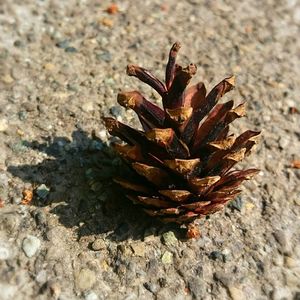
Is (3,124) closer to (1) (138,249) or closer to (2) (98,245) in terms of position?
(2) (98,245)

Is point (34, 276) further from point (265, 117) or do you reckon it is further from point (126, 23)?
point (126, 23)

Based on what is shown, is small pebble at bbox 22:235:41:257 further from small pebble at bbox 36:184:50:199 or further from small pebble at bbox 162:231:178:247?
small pebble at bbox 162:231:178:247

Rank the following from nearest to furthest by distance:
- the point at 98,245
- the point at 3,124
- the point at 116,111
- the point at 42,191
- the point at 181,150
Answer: the point at 181,150, the point at 98,245, the point at 42,191, the point at 3,124, the point at 116,111

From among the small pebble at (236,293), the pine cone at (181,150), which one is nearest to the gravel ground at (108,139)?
the small pebble at (236,293)

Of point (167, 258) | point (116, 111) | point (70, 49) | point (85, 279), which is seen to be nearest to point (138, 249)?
point (167, 258)

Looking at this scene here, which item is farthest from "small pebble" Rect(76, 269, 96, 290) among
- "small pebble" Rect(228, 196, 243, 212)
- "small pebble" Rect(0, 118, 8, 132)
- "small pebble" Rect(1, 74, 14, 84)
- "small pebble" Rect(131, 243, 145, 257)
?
"small pebble" Rect(1, 74, 14, 84)

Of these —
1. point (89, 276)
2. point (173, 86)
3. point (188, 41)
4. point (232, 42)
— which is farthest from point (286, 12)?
point (89, 276)
